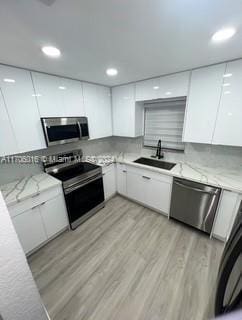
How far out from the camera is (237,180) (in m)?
1.76

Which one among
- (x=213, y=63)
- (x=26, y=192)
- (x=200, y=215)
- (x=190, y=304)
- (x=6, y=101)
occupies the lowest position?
(x=190, y=304)

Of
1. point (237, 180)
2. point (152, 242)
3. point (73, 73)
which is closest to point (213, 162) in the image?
point (237, 180)

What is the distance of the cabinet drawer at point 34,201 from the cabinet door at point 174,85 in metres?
2.15

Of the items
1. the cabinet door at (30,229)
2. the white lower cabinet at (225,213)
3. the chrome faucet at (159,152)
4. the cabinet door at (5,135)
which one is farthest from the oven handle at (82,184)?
the white lower cabinet at (225,213)

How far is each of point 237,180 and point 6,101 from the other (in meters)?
3.00

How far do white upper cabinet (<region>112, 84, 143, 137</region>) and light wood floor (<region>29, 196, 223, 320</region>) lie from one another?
176 cm

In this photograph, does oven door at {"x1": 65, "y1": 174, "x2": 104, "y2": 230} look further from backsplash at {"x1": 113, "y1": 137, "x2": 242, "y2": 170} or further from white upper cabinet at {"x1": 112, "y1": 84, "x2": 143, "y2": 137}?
backsplash at {"x1": 113, "y1": 137, "x2": 242, "y2": 170}

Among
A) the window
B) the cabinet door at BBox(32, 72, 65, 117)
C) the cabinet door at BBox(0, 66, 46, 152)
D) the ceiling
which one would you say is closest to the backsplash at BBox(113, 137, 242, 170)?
the window

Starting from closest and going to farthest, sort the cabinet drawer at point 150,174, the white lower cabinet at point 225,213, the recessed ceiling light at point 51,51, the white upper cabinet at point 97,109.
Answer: the recessed ceiling light at point 51,51, the white lower cabinet at point 225,213, the cabinet drawer at point 150,174, the white upper cabinet at point 97,109

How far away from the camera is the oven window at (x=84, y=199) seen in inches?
81.1

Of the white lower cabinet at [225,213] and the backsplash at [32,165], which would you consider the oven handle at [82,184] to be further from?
the white lower cabinet at [225,213]

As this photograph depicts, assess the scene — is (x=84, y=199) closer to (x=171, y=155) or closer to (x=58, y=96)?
(x=58, y=96)

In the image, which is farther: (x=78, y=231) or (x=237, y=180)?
(x=78, y=231)

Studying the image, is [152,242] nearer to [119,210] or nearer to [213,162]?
[119,210]
